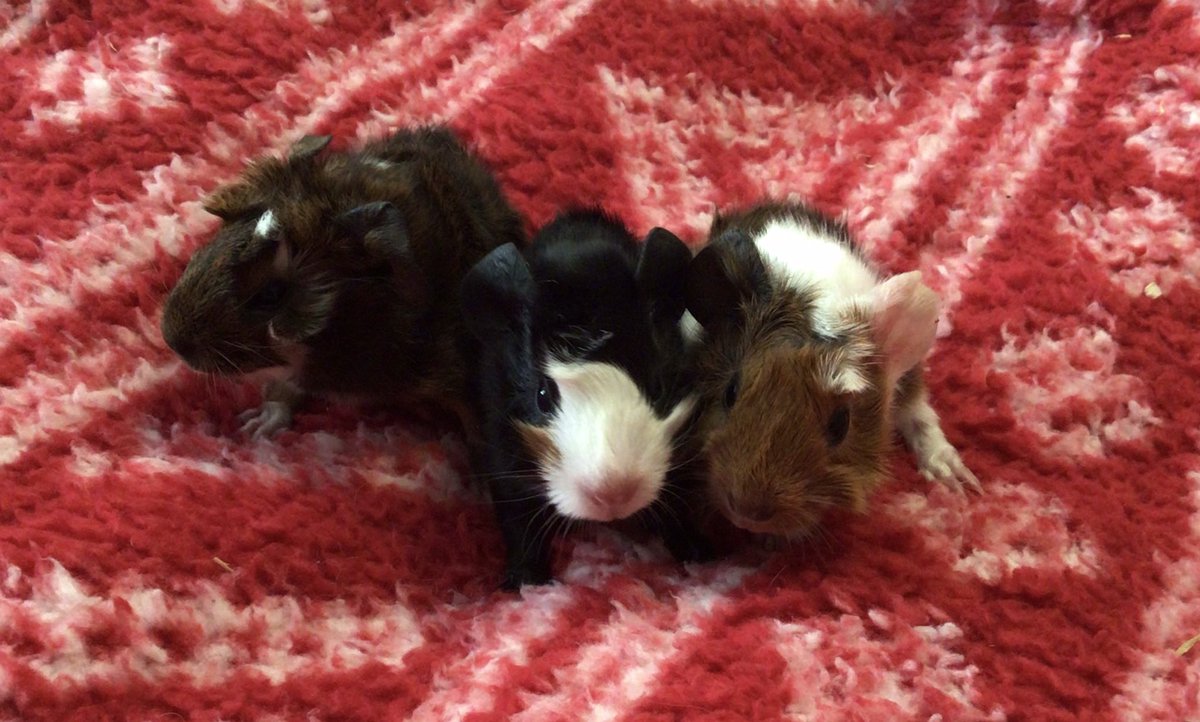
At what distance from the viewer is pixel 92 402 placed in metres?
1.54

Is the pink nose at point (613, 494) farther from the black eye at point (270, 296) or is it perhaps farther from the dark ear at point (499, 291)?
the black eye at point (270, 296)

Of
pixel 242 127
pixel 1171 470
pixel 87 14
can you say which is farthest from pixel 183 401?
pixel 1171 470

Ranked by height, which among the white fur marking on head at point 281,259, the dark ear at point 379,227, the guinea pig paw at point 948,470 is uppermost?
the dark ear at point 379,227

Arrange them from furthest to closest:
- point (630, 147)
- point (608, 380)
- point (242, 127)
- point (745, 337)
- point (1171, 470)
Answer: point (630, 147), point (242, 127), point (1171, 470), point (745, 337), point (608, 380)

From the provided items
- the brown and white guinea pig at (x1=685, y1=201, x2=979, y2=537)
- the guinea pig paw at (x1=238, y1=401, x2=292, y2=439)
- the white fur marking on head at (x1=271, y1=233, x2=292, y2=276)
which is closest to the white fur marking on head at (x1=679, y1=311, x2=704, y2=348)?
the brown and white guinea pig at (x1=685, y1=201, x2=979, y2=537)

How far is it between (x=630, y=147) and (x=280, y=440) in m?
0.94

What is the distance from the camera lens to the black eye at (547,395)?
1270 millimetres

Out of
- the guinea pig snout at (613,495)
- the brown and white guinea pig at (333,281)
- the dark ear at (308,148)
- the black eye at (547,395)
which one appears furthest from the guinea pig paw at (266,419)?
the guinea pig snout at (613,495)

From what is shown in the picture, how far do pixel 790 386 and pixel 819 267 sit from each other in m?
0.26

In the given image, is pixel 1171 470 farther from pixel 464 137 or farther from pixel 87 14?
pixel 87 14

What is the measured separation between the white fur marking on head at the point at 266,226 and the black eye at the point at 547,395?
1.54ft

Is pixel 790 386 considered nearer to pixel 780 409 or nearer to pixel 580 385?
pixel 780 409

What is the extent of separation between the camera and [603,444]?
1.17 m

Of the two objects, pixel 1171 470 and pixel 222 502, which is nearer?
pixel 222 502
